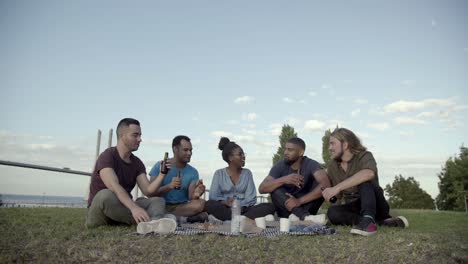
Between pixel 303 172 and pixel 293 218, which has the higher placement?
pixel 303 172

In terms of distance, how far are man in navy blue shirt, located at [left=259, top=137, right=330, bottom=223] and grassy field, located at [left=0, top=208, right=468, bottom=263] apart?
1.41 meters

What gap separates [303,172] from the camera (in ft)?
20.0

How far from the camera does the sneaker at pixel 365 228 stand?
175 inches

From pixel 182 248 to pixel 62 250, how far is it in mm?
987

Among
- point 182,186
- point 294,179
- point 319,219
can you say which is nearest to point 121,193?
point 182,186

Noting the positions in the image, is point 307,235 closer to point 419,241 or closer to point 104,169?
point 419,241

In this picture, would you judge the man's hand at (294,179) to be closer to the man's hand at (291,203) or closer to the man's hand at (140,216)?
the man's hand at (291,203)

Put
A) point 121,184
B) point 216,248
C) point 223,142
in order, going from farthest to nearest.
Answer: point 223,142 → point 121,184 → point 216,248

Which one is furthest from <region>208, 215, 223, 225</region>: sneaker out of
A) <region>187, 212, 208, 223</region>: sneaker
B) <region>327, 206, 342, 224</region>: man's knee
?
<region>327, 206, 342, 224</region>: man's knee

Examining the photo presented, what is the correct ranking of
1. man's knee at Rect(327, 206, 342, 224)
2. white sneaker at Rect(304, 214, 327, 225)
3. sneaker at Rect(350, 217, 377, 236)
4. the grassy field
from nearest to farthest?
the grassy field
sneaker at Rect(350, 217, 377, 236)
white sneaker at Rect(304, 214, 327, 225)
man's knee at Rect(327, 206, 342, 224)

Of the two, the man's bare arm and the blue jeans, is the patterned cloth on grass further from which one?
the blue jeans

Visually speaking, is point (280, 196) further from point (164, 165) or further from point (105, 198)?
point (105, 198)

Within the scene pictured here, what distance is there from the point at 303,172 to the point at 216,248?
2.79 metres

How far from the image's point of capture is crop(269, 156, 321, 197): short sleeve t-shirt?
239 inches
